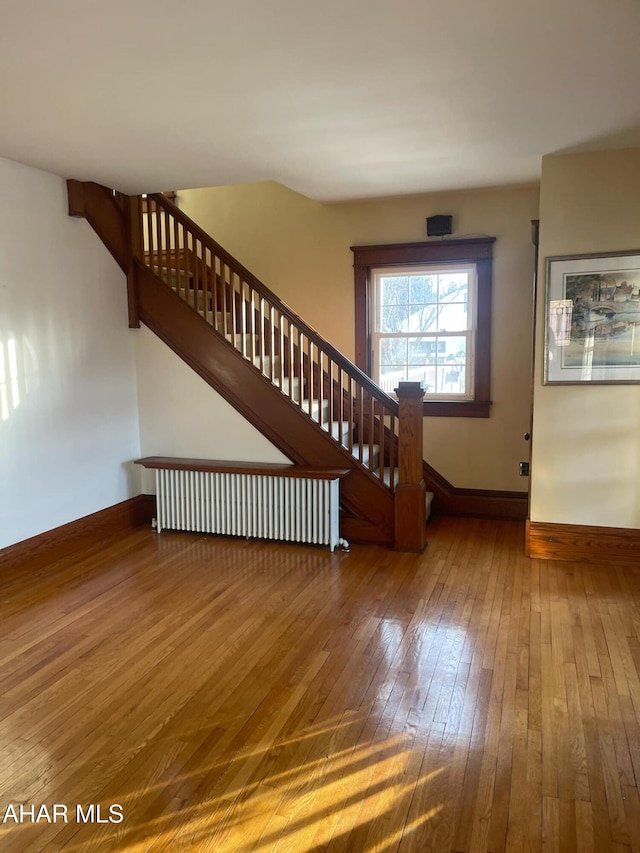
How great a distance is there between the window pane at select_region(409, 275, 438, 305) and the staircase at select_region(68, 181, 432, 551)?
110 cm

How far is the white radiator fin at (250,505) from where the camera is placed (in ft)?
14.5

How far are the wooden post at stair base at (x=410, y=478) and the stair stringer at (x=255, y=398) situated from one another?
11cm

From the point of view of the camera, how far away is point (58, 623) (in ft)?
10.7

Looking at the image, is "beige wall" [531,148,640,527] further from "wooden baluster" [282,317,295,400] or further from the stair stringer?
"wooden baluster" [282,317,295,400]

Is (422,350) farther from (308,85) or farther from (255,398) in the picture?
(308,85)

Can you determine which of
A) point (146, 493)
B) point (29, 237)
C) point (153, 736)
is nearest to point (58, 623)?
point (153, 736)

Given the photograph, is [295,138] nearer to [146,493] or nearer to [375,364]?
[375,364]

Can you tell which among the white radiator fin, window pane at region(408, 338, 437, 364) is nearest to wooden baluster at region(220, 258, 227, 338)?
the white radiator fin

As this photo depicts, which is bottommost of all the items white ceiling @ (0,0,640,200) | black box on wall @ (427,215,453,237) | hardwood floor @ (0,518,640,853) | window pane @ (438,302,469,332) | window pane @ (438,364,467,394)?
hardwood floor @ (0,518,640,853)

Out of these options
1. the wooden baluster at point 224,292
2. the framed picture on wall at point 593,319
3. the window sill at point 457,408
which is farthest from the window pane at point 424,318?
the wooden baluster at point 224,292

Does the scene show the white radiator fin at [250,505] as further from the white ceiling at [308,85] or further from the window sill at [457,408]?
the white ceiling at [308,85]

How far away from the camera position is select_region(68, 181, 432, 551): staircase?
4336mm

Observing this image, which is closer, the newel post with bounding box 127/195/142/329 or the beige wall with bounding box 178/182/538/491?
the newel post with bounding box 127/195/142/329

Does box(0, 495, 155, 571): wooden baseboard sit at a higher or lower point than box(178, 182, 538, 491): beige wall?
lower
